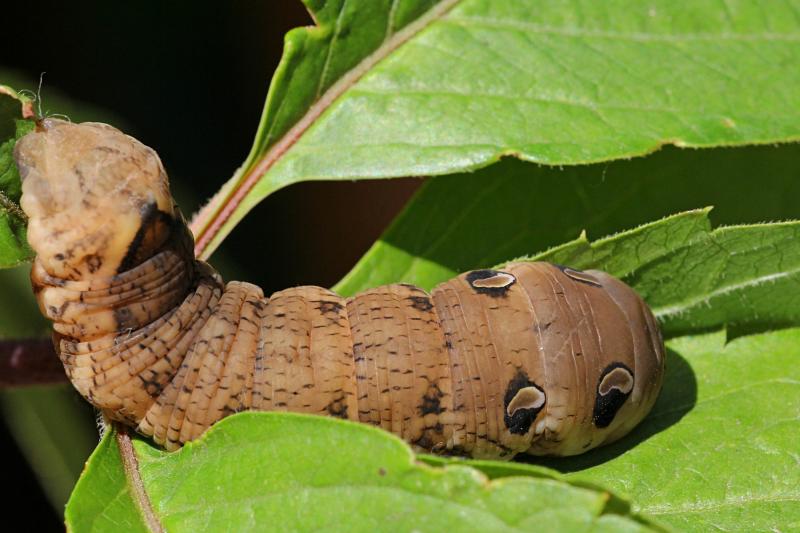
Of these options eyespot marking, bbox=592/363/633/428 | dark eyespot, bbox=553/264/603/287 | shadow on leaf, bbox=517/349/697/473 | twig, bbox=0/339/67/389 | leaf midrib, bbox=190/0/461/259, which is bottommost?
shadow on leaf, bbox=517/349/697/473

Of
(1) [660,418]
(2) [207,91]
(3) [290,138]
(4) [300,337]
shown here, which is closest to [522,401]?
(1) [660,418]

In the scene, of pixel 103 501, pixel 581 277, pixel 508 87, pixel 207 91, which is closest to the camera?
pixel 103 501

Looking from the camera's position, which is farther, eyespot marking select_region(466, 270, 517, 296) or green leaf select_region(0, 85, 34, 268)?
eyespot marking select_region(466, 270, 517, 296)

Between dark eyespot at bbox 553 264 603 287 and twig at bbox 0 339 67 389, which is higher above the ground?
dark eyespot at bbox 553 264 603 287

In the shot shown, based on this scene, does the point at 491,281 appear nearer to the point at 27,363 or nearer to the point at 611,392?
the point at 611,392

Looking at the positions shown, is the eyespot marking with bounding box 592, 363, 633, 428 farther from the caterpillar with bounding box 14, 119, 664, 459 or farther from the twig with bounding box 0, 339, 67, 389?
the twig with bounding box 0, 339, 67, 389

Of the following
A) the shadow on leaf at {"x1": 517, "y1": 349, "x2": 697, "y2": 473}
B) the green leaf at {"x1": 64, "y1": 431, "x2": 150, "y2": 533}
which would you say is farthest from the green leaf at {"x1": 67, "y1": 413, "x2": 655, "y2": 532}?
the shadow on leaf at {"x1": 517, "y1": 349, "x2": 697, "y2": 473}

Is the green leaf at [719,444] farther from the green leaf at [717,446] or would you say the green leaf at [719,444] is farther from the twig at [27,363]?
the twig at [27,363]

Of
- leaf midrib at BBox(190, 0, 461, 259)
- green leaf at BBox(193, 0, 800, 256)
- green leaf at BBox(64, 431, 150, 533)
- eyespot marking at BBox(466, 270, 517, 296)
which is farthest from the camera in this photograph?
leaf midrib at BBox(190, 0, 461, 259)
